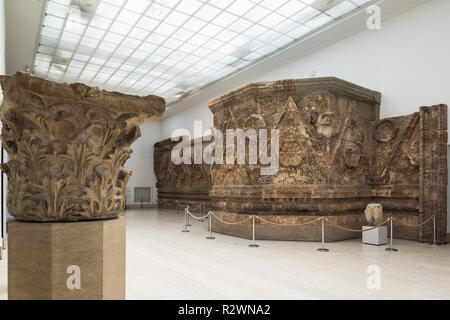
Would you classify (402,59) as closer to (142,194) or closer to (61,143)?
(61,143)

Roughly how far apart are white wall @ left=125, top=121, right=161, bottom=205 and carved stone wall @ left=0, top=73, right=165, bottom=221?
62.6 ft

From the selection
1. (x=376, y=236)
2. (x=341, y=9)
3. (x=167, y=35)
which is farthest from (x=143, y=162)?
(x=376, y=236)

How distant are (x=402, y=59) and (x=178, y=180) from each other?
12.4 metres

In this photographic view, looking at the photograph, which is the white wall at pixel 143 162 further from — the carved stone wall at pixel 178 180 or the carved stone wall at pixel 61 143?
the carved stone wall at pixel 61 143

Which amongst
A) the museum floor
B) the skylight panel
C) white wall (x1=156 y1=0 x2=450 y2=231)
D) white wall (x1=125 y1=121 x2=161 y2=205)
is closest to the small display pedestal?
the museum floor

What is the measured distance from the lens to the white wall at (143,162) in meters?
20.5

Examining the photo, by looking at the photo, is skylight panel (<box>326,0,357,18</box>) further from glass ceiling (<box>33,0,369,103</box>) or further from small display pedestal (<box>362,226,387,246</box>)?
small display pedestal (<box>362,226,387,246</box>)

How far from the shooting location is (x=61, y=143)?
74.9 inches

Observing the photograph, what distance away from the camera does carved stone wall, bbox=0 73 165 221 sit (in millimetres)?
1820

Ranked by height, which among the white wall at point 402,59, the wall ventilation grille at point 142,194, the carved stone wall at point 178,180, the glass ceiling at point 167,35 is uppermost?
the glass ceiling at point 167,35

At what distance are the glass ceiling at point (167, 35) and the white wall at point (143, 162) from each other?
6.20 m

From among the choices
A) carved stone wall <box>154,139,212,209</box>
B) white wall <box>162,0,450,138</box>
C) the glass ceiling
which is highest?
the glass ceiling

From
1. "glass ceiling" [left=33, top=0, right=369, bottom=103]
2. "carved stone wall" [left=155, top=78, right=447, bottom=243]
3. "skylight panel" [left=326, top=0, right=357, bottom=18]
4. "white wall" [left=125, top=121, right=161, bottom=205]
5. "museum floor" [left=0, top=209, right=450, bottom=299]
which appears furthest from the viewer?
"white wall" [left=125, top=121, right=161, bottom=205]

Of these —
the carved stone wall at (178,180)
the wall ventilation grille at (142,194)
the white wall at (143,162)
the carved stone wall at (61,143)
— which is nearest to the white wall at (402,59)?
the carved stone wall at (178,180)
